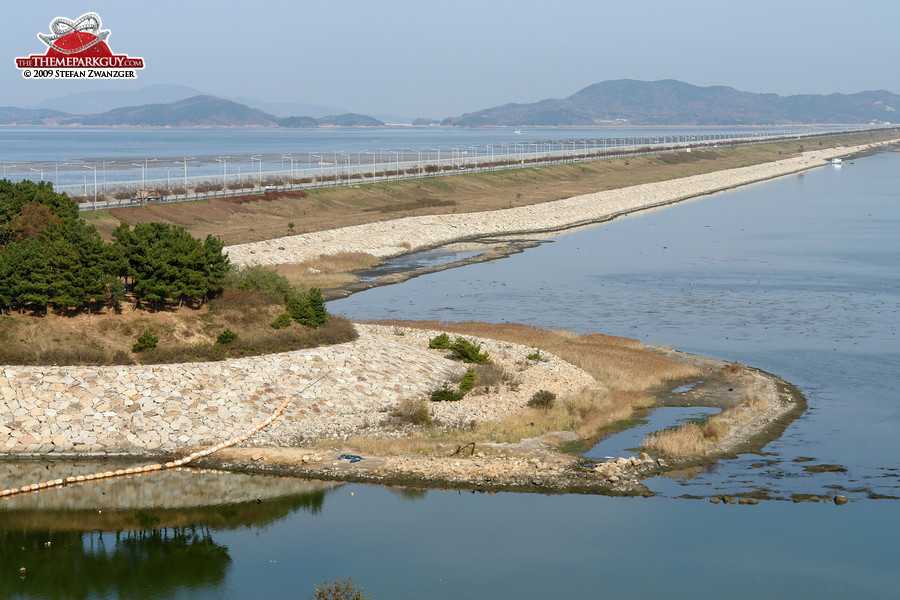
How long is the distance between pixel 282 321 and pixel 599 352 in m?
17.3

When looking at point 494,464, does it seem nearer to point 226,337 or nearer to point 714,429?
point 714,429

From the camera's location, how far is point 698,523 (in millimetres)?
32438

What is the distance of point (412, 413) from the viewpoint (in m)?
41.9

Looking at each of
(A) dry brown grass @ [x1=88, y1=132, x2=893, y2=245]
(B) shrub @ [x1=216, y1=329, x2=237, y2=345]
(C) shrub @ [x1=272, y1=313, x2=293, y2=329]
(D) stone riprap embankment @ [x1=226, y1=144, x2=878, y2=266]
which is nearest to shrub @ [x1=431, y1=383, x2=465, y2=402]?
(C) shrub @ [x1=272, y1=313, x2=293, y2=329]

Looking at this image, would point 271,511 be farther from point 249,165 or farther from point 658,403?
point 249,165

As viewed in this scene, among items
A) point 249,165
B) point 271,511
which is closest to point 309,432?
point 271,511

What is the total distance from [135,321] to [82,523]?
13161 mm

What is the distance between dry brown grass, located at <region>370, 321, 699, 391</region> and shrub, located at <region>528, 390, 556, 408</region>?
5112 mm

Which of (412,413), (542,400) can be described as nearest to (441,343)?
(542,400)

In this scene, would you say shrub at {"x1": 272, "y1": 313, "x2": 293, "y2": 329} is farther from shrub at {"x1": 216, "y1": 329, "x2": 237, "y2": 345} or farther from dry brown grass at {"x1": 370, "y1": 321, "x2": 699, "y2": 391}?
dry brown grass at {"x1": 370, "y1": 321, "x2": 699, "y2": 391}

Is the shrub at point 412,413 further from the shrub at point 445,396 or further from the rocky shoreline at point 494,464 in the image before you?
the rocky shoreline at point 494,464

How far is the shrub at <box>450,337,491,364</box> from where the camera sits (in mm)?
50125

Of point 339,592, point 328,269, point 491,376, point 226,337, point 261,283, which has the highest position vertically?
point 261,283

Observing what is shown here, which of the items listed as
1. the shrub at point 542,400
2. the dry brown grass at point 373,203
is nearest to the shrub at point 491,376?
the shrub at point 542,400
